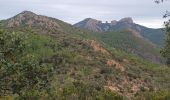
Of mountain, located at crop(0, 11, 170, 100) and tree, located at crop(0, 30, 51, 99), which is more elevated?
tree, located at crop(0, 30, 51, 99)

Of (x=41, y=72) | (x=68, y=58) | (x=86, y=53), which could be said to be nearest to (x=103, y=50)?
(x=86, y=53)

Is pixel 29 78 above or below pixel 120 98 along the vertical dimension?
above

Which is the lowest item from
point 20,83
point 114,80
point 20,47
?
point 114,80

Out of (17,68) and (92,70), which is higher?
(17,68)

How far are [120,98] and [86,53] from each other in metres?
53.9

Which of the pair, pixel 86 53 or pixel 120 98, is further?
pixel 86 53

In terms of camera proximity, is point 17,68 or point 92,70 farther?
point 92,70

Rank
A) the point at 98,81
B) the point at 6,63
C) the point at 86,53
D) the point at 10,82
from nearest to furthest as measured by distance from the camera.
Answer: the point at 6,63, the point at 10,82, the point at 98,81, the point at 86,53

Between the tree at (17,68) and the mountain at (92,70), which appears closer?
the tree at (17,68)

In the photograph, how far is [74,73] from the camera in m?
123

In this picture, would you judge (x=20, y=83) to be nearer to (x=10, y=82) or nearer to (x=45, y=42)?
(x=10, y=82)

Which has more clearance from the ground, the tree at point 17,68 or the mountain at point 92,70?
the tree at point 17,68

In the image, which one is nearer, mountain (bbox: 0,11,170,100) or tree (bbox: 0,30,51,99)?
tree (bbox: 0,30,51,99)

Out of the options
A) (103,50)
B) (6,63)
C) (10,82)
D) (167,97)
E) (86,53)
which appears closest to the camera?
(6,63)
